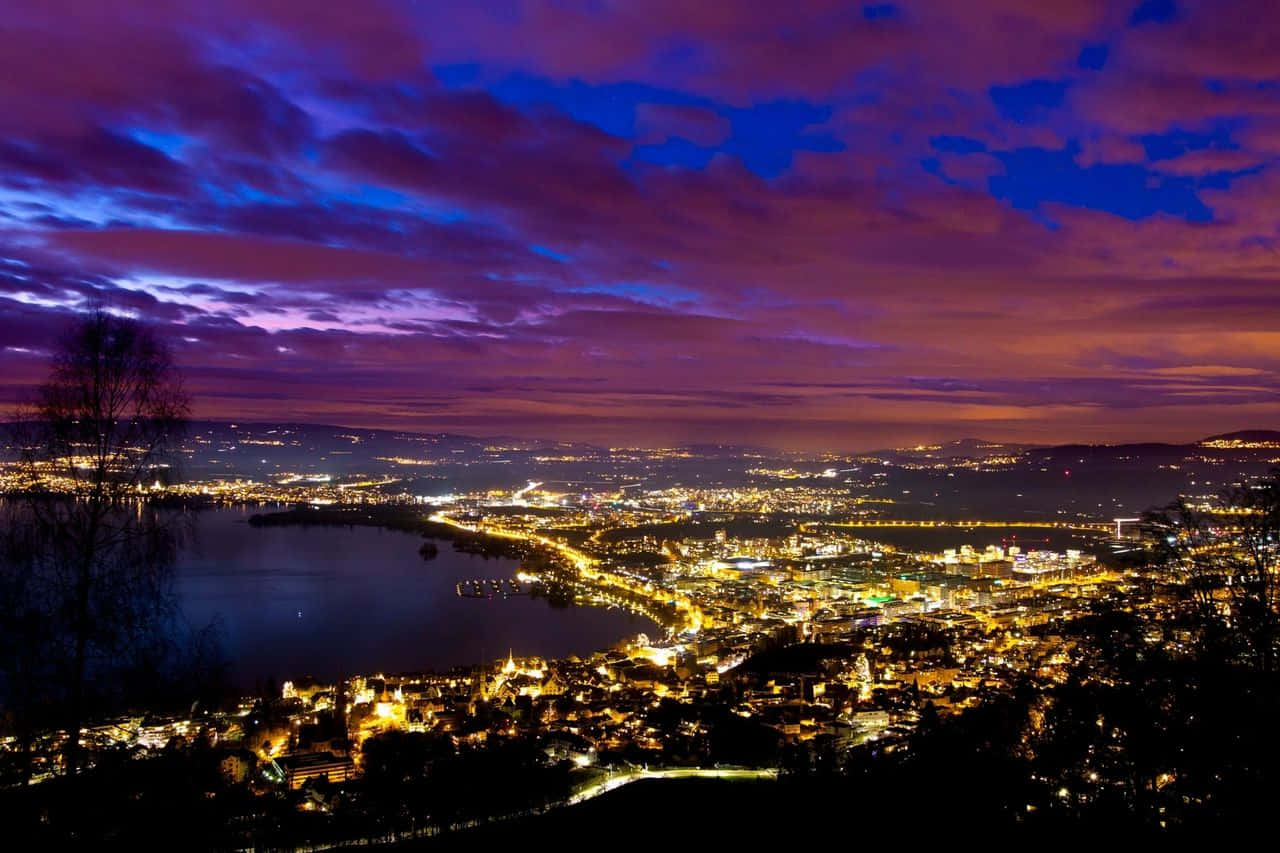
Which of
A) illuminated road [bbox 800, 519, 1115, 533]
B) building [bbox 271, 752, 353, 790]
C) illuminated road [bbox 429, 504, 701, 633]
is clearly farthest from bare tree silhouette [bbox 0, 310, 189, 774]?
illuminated road [bbox 800, 519, 1115, 533]

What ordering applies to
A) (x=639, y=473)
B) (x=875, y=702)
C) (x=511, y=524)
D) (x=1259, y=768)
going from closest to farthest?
(x=1259, y=768) < (x=875, y=702) < (x=511, y=524) < (x=639, y=473)

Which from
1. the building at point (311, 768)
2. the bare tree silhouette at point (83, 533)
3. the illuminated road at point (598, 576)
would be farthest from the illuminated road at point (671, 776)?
the illuminated road at point (598, 576)

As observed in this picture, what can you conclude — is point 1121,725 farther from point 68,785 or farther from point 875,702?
point 875,702

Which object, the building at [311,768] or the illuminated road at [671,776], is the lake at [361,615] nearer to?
the building at [311,768]

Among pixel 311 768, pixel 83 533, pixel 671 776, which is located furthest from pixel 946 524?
pixel 83 533

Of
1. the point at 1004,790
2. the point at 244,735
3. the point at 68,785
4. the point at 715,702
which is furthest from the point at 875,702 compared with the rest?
the point at 68,785
